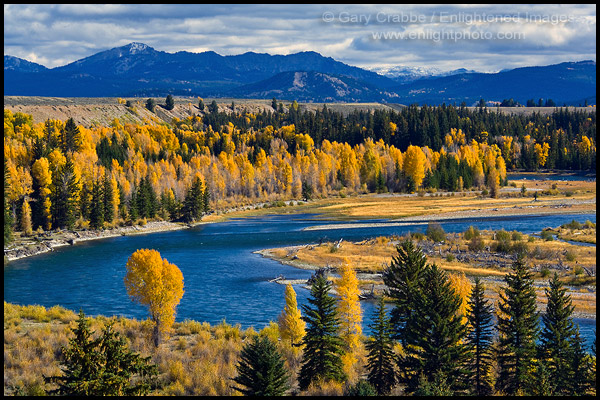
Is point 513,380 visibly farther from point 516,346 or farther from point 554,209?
point 554,209

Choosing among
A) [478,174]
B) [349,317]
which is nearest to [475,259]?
[349,317]

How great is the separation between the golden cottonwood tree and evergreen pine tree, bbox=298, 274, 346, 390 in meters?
10.9

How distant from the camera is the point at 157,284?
42.4 metres

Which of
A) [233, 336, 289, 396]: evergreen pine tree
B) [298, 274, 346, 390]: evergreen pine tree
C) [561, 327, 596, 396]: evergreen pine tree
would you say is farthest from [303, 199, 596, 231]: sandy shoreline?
[233, 336, 289, 396]: evergreen pine tree

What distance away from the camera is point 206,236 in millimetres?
99375

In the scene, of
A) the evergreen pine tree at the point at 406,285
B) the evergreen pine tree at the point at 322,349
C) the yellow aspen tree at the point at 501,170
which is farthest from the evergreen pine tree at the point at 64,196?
the yellow aspen tree at the point at 501,170

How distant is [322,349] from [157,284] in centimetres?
1294

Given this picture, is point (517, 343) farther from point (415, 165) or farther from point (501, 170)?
point (501, 170)

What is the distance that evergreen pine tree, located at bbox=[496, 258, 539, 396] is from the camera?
3306 cm

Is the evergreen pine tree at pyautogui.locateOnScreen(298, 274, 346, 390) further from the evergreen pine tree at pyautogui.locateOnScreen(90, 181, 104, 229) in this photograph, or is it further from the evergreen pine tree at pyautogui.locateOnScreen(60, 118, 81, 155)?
the evergreen pine tree at pyautogui.locateOnScreen(60, 118, 81, 155)

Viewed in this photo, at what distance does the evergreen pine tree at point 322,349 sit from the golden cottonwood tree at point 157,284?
10.9m

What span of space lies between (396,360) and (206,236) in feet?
218

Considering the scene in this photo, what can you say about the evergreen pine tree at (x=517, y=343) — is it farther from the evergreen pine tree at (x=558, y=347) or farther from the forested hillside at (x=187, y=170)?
the forested hillside at (x=187, y=170)

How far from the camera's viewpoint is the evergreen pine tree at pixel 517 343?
33062mm
